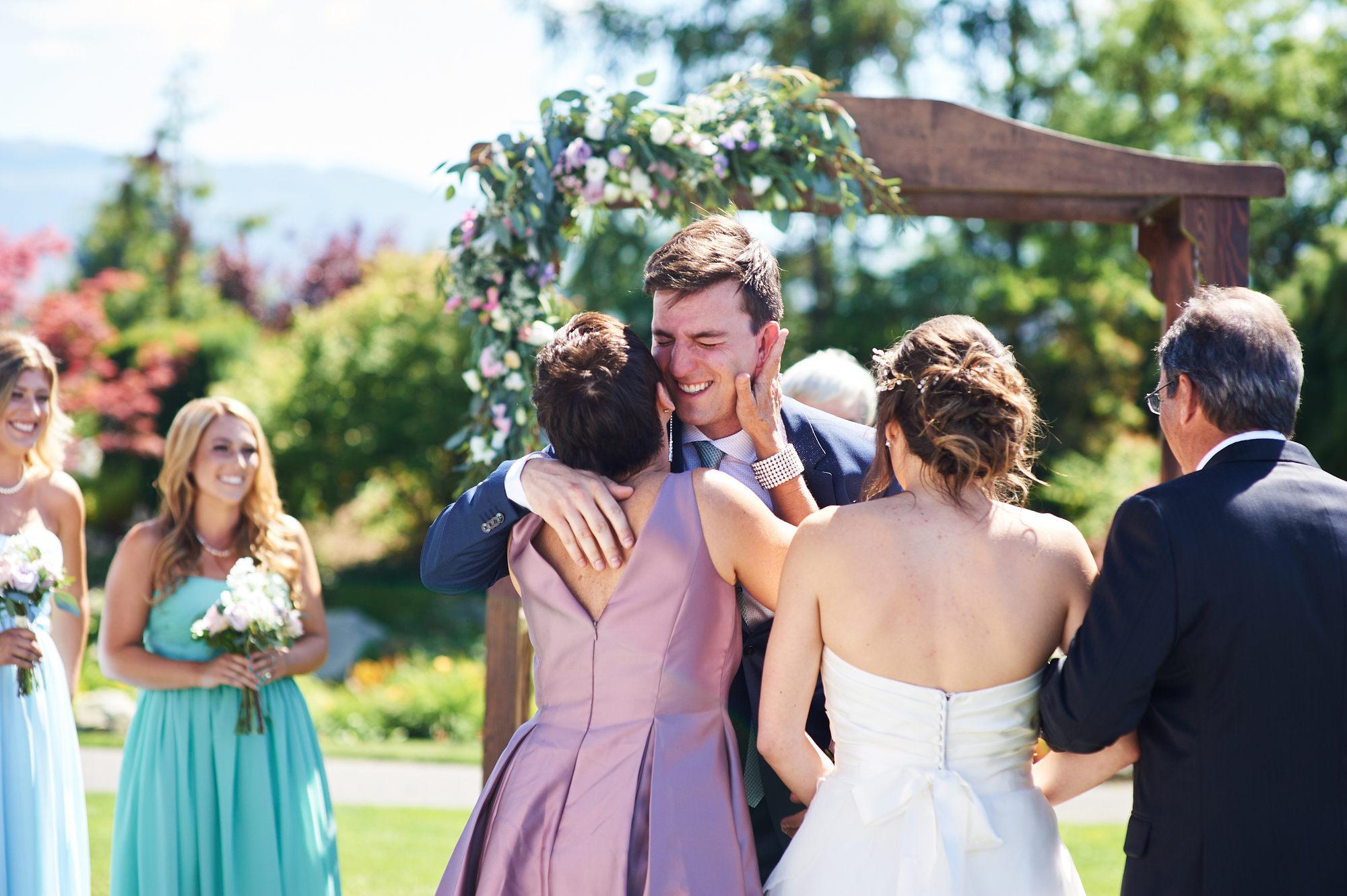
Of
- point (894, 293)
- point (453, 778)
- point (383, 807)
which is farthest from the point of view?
point (894, 293)

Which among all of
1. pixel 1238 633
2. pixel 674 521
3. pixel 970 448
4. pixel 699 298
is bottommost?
pixel 1238 633

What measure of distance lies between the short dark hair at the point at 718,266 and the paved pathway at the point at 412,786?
5159mm

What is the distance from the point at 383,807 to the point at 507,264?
4.67 metres

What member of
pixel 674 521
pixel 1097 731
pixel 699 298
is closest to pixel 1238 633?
pixel 1097 731

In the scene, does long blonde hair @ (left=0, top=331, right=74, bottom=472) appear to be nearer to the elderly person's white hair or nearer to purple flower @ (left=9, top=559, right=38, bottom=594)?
purple flower @ (left=9, top=559, right=38, bottom=594)

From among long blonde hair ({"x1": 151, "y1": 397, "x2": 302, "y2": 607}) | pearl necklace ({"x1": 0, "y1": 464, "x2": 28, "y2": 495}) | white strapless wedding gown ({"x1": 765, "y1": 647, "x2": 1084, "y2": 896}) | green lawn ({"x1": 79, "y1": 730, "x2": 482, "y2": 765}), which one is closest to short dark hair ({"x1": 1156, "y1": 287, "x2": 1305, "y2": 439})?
white strapless wedding gown ({"x1": 765, "y1": 647, "x2": 1084, "y2": 896})

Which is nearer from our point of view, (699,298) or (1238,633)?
(1238,633)

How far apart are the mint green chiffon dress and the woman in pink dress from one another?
1822 millimetres

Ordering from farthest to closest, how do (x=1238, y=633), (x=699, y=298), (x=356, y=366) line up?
(x=356, y=366) → (x=699, y=298) → (x=1238, y=633)

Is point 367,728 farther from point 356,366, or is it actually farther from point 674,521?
point 674,521

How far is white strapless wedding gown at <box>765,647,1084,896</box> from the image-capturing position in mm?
2223

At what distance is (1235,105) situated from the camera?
16.6 m

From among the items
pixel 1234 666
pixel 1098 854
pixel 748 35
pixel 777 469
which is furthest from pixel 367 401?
pixel 1234 666

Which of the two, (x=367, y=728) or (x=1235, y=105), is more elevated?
(x=1235, y=105)
